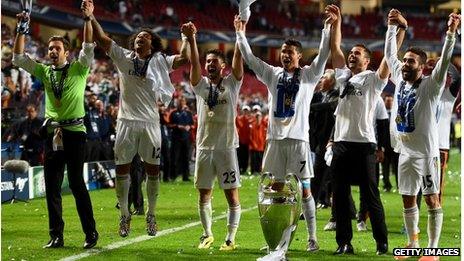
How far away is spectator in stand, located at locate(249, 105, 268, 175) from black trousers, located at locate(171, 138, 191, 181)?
13.5 feet

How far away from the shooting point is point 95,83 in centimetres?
2616

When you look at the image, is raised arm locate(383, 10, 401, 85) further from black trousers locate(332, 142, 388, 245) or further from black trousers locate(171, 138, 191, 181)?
black trousers locate(171, 138, 191, 181)

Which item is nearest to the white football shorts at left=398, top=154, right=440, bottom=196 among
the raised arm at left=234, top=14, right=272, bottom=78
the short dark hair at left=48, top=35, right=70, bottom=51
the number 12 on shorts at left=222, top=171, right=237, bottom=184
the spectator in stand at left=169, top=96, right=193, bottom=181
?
the raised arm at left=234, top=14, right=272, bottom=78

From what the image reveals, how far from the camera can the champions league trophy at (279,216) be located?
28.8ft

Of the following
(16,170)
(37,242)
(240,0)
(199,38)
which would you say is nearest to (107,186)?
(16,170)

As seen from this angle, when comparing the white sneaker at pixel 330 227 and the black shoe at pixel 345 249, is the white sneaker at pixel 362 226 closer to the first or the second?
the white sneaker at pixel 330 227

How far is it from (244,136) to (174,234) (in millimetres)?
15169

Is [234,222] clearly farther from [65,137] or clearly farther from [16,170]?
[16,170]

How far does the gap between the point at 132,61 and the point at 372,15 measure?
5071cm

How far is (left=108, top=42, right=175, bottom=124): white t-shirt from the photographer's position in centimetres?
1019

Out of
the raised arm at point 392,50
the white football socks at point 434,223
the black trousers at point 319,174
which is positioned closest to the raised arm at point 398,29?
the raised arm at point 392,50

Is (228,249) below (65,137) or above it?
below

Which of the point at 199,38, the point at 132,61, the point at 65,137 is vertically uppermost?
the point at 199,38

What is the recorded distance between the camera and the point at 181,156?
75.5ft
